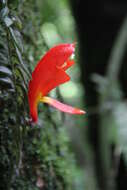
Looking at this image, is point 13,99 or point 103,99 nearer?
point 13,99

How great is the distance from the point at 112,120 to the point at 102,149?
190mm

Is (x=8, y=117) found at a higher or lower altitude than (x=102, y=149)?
higher

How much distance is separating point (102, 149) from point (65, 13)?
1334 mm

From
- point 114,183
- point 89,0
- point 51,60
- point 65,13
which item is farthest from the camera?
point 65,13

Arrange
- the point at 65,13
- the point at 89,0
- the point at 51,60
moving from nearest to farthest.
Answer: the point at 51,60, the point at 89,0, the point at 65,13

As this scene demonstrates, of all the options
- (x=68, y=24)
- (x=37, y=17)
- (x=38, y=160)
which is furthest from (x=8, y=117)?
(x=68, y=24)

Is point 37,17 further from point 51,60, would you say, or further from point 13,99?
point 51,60

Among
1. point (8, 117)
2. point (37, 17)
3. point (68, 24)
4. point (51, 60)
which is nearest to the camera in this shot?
point (51, 60)

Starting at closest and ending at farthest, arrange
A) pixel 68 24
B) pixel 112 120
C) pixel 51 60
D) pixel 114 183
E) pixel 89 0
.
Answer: pixel 51 60
pixel 114 183
pixel 112 120
pixel 89 0
pixel 68 24

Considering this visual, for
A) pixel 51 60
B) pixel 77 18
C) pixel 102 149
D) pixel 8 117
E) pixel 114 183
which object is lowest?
pixel 114 183

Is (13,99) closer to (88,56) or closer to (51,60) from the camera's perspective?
(51,60)

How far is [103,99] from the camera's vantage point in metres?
2.25

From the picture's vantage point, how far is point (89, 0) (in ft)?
7.75

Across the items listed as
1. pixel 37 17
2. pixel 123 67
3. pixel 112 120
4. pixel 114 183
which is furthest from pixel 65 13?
pixel 37 17
